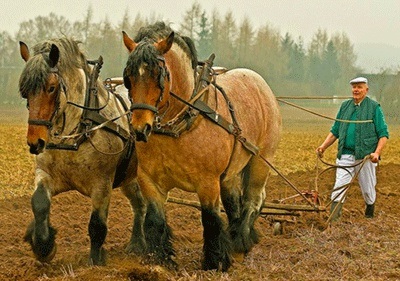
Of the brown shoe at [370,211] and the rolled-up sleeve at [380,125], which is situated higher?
the rolled-up sleeve at [380,125]

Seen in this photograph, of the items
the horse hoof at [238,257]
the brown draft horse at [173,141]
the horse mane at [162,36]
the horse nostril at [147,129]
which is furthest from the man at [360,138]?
the horse nostril at [147,129]

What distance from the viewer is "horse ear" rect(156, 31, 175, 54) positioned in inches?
204

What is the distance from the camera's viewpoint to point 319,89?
4956 cm

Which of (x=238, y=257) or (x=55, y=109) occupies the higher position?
(x=55, y=109)

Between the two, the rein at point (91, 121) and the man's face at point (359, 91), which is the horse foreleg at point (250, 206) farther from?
the man's face at point (359, 91)

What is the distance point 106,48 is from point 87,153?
4345cm

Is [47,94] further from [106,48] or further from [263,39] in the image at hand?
[263,39]

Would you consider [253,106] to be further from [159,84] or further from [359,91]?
[359,91]

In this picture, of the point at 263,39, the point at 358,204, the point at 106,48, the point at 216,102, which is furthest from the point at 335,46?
the point at 216,102

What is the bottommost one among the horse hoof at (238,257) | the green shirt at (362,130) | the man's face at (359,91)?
the horse hoof at (238,257)

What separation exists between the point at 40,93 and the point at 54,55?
35 centimetres

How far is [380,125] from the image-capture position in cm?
827

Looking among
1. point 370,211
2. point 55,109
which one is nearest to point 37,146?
point 55,109

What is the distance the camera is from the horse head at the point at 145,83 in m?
4.91
